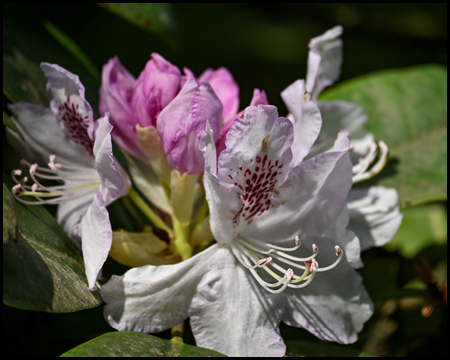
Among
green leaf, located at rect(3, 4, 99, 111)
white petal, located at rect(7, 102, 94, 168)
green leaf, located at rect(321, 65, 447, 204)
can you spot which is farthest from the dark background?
green leaf, located at rect(321, 65, 447, 204)

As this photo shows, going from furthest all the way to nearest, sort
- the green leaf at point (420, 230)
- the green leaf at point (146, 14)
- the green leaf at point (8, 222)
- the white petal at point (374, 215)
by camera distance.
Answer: the green leaf at point (420, 230) → the green leaf at point (146, 14) → the white petal at point (374, 215) → the green leaf at point (8, 222)

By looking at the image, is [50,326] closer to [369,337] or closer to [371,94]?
[369,337]

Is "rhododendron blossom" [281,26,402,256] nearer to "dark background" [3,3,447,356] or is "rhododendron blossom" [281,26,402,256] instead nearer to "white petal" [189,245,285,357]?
"white petal" [189,245,285,357]

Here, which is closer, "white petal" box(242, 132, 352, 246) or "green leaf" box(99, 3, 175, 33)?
"white petal" box(242, 132, 352, 246)

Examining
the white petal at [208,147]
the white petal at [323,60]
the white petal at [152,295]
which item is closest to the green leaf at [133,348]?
the white petal at [152,295]

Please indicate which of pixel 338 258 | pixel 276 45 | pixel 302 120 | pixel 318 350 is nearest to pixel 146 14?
pixel 302 120

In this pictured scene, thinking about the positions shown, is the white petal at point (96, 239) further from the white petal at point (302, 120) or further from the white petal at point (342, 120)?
the white petal at point (342, 120)

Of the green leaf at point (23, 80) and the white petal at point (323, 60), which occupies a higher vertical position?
the green leaf at point (23, 80)
